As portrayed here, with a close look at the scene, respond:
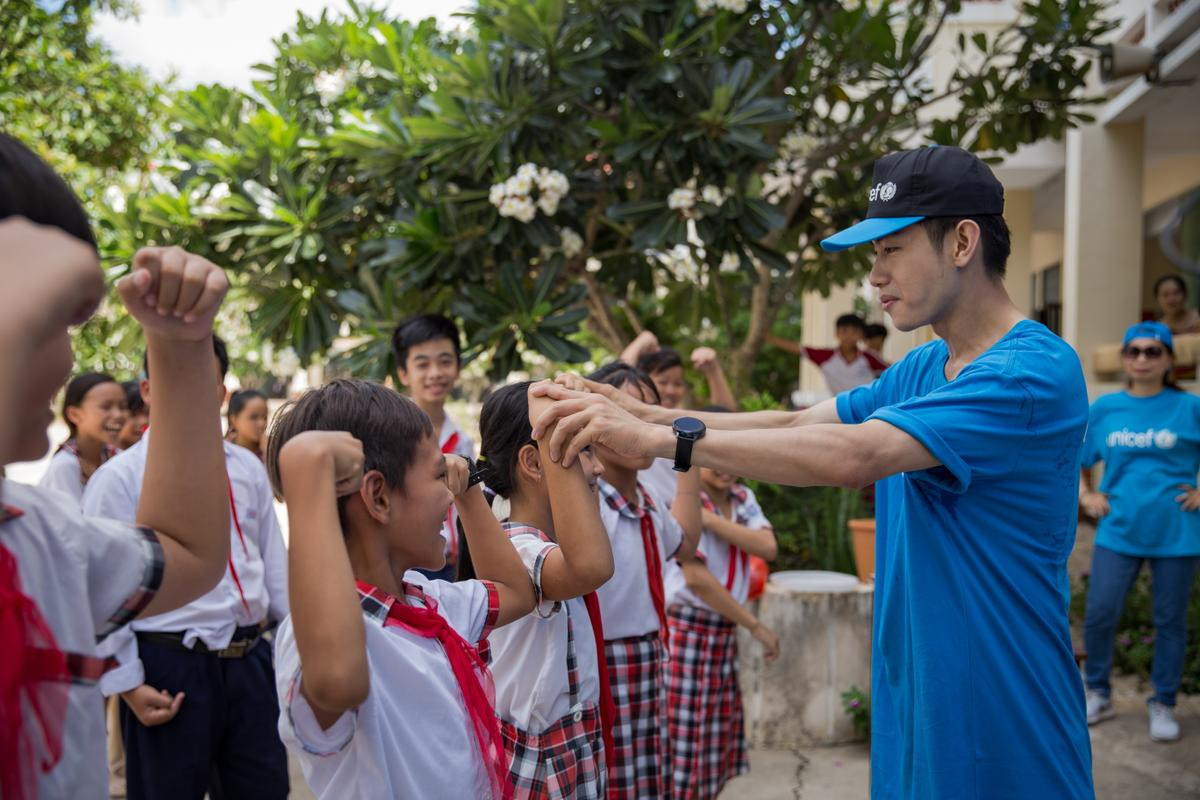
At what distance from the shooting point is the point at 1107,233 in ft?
31.0

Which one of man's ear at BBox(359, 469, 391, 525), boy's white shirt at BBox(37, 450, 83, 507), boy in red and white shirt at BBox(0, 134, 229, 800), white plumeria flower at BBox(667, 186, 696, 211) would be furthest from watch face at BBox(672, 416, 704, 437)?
boy's white shirt at BBox(37, 450, 83, 507)

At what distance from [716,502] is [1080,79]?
11.9 feet

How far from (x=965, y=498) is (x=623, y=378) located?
4.67ft

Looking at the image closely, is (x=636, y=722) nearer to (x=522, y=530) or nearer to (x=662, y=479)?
(x=522, y=530)

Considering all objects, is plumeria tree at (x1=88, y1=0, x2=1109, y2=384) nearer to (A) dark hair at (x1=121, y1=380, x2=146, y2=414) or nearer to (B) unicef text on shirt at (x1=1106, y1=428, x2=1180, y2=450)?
(A) dark hair at (x1=121, y1=380, x2=146, y2=414)

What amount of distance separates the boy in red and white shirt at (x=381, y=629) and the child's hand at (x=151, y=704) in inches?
60.5

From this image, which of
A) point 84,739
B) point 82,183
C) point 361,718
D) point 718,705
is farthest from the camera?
point 82,183

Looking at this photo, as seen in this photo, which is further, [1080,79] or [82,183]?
[82,183]

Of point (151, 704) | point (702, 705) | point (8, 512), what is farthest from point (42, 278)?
point (702, 705)

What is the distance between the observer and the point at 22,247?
0.93 meters

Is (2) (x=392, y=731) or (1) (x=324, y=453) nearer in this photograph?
(1) (x=324, y=453)

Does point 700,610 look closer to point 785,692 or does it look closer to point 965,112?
point 785,692

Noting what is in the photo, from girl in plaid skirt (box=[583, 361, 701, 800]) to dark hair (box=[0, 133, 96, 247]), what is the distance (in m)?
1.96

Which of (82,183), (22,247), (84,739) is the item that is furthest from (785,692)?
(82,183)
